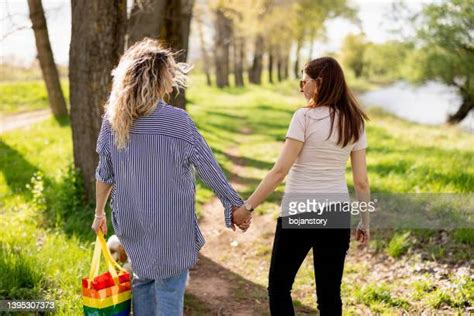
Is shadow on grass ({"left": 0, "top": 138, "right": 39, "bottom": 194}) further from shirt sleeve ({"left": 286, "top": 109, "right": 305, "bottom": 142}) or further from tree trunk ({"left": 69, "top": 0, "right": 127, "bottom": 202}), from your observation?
shirt sleeve ({"left": 286, "top": 109, "right": 305, "bottom": 142})

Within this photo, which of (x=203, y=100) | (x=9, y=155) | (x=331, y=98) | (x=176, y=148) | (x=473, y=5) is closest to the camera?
(x=176, y=148)

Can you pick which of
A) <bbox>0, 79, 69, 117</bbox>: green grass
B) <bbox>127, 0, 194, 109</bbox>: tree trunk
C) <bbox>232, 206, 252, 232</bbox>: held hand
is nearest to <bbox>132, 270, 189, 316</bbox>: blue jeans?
<bbox>232, 206, 252, 232</bbox>: held hand

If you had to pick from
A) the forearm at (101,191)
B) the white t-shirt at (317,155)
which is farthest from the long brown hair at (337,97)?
the forearm at (101,191)

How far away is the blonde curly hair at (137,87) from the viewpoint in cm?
293

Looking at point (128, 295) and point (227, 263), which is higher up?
point (128, 295)

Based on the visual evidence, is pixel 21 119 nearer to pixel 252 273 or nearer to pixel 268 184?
pixel 252 273

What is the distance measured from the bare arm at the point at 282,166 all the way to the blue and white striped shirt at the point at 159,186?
388 mm

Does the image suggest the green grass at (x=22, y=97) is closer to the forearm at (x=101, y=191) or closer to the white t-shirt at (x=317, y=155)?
the forearm at (x=101, y=191)

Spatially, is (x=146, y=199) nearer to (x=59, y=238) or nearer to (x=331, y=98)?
(x=331, y=98)

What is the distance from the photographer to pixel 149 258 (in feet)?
10.1

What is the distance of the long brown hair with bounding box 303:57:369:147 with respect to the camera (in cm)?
321

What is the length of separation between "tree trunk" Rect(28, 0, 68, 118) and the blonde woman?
1047 cm

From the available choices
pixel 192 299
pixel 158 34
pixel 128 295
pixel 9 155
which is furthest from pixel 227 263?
pixel 9 155

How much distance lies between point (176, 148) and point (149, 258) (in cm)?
69
